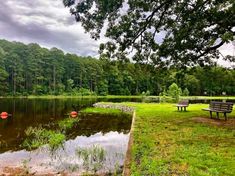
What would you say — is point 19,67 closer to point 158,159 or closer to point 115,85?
point 115,85

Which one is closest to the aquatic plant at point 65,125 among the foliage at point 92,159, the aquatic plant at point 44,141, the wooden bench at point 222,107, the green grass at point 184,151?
the aquatic plant at point 44,141

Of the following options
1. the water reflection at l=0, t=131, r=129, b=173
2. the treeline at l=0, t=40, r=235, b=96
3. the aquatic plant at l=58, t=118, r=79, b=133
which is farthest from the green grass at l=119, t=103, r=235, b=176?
the treeline at l=0, t=40, r=235, b=96

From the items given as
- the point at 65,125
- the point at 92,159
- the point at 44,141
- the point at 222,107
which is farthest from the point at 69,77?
the point at 92,159

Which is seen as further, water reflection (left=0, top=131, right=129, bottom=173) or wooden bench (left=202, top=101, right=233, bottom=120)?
wooden bench (left=202, top=101, right=233, bottom=120)

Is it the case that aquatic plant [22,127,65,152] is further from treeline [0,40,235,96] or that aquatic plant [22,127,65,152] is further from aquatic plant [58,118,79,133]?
treeline [0,40,235,96]

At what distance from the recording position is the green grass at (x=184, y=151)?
24.3ft

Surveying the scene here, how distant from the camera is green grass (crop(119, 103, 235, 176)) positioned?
291 inches

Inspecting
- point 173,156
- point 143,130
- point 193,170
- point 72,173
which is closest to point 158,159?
point 173,156

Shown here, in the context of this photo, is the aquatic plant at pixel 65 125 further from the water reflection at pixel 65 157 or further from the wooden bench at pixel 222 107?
the wooden bench at pixel 222 107

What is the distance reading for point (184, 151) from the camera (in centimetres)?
941

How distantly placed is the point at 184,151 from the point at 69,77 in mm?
93608

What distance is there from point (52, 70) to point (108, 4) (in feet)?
278

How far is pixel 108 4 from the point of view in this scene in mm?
12805

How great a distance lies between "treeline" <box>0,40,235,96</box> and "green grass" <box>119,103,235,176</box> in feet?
219
